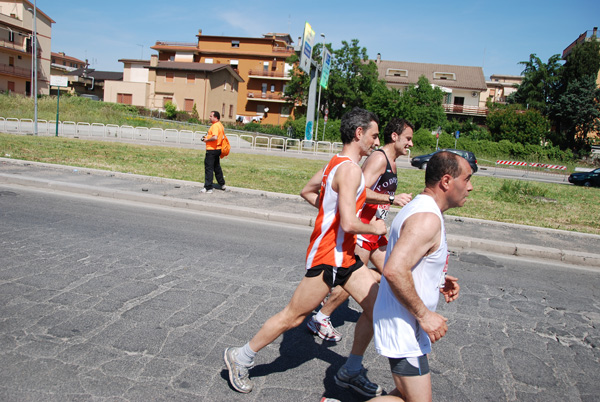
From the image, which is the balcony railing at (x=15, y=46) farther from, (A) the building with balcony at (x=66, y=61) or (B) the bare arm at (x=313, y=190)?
(B) the bare arm at (x=313, y=190)

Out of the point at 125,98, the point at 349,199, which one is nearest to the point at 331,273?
the point at 349,199

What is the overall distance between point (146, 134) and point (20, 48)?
38075 millimetres

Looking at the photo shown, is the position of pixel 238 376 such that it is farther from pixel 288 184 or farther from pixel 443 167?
pixel 288 184

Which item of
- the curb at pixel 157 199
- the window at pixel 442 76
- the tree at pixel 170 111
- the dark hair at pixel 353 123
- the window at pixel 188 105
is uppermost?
the window at pixel 442 76

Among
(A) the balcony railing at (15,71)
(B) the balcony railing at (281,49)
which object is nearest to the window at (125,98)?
(A) the balcony railing at (15,71)

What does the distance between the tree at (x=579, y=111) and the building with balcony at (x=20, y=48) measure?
62.4m

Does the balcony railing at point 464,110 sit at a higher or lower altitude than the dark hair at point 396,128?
higher

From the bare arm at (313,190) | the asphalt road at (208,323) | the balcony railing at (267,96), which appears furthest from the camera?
the balcony railing at (267,96)

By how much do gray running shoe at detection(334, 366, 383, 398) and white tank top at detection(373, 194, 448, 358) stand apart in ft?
2.98

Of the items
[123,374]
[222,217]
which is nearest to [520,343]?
[123,374]

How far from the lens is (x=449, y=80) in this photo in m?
66.1

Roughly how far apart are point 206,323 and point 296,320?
4.61 feet

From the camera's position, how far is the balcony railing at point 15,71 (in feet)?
173

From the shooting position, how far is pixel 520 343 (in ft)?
13.7
